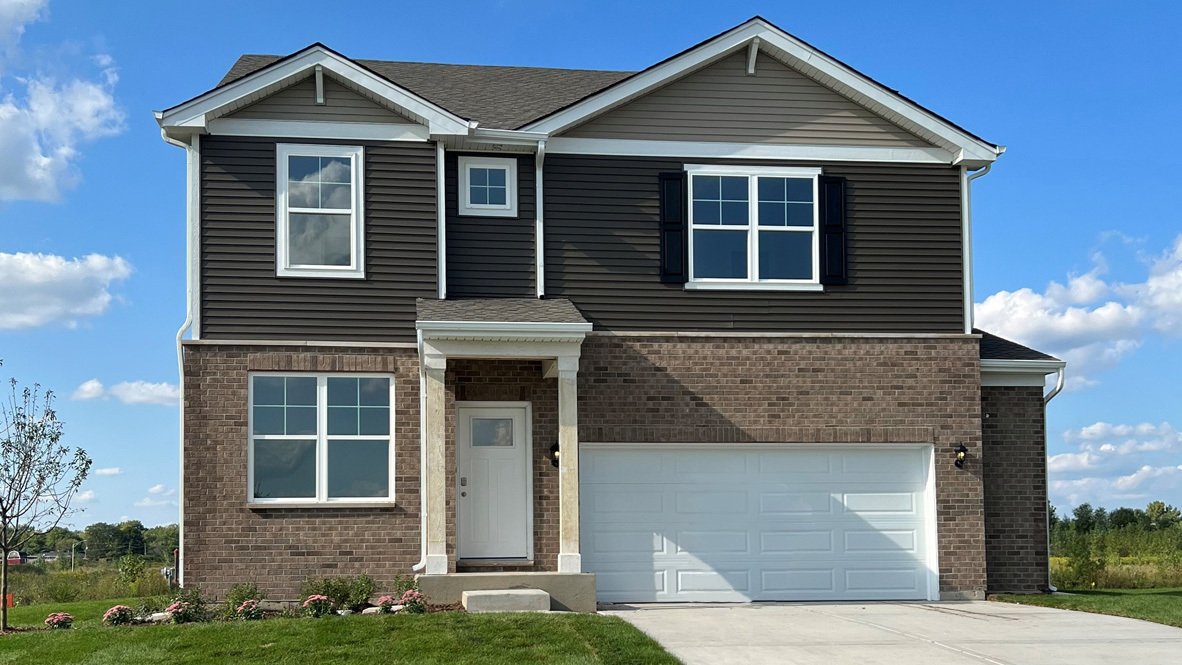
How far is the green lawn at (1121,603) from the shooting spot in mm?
13695

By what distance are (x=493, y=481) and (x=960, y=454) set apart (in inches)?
243

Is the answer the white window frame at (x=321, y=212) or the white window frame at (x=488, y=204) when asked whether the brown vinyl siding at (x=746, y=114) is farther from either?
the white window frame at (x=321, y=212)

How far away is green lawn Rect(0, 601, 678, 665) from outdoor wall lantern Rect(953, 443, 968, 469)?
6.01 meters

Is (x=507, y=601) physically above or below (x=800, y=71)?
below

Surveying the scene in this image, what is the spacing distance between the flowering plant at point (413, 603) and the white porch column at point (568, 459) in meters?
1.95

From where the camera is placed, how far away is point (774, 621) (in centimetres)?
1324

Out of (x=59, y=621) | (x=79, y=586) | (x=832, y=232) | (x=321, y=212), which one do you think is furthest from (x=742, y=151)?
(x=79, y=586)

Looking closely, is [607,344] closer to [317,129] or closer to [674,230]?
[674,230]

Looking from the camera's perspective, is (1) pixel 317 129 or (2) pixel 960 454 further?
(2) pixel 960 454

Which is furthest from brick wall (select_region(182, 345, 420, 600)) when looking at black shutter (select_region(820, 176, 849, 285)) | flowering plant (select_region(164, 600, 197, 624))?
black shutter (select_region(820, 176, 849, 285))

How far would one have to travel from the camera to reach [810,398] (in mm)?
15922

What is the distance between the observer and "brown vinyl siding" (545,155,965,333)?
51.5 feet

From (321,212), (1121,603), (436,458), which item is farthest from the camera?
(321,212)

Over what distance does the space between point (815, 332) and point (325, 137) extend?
6838 millimetres
